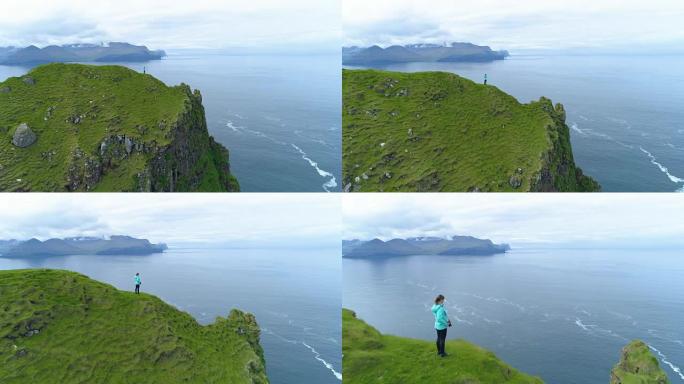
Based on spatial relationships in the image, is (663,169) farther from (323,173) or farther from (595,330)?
(323,173)

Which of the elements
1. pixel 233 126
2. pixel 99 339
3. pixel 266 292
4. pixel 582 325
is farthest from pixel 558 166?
pixel 266 292

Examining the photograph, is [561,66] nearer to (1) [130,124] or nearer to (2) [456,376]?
(2) [456,376]

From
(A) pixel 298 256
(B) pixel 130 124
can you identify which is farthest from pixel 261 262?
(B) pixel 130 124

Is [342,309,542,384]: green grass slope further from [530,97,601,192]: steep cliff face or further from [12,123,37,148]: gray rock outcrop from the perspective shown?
[12,123,37,148]: gray rock outcrop

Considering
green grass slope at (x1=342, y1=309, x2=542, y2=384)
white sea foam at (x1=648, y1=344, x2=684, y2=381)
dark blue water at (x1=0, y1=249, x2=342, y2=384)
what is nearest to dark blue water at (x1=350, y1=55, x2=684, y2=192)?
white sea foam at (x1=648, y1=344, x2=684, y2=381)

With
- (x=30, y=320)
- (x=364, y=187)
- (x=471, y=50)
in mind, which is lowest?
(x=30, y=320)
